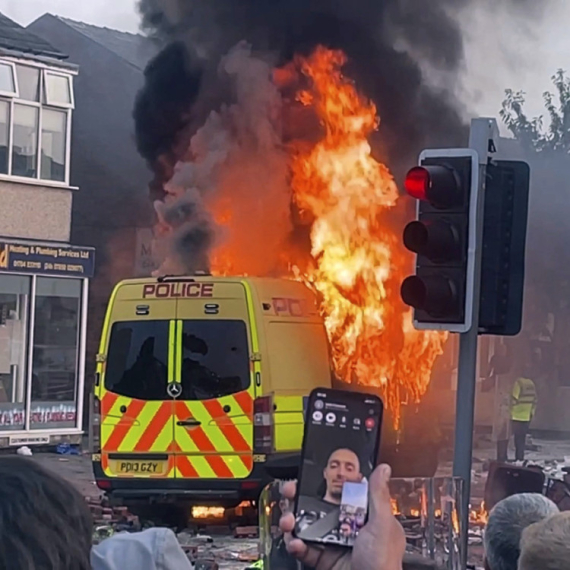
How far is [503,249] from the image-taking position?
6086mm

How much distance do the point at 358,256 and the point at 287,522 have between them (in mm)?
11929

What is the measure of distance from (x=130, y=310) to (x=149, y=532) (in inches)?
363

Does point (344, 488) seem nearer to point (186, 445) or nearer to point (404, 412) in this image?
point (186, 445)

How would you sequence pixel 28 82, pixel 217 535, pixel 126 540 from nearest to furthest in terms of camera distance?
pixel 126 540, pixel 217 535, pixel 28 82

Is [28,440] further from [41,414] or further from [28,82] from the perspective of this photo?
[28,82]

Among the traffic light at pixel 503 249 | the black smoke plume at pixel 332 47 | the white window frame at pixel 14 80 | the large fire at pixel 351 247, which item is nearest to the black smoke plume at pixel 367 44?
the black smoke plume at pixel 332 47

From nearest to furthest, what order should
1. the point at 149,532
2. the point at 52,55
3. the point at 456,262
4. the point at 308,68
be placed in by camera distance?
the point at 149,532, the point at 456,262, the point at 308,68, the point at 52,55

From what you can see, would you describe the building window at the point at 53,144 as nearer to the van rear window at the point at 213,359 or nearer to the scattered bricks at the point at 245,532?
the van rear window at the point at 213,359

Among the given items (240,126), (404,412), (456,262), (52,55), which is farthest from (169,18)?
(456,262)

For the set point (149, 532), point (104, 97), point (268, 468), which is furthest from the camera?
point (104, 97)

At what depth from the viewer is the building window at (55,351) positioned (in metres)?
21.0

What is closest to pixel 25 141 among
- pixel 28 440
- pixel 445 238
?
pixel 28 440

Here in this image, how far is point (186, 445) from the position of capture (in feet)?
36.9

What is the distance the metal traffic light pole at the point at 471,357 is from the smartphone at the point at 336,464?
8.76 feet
